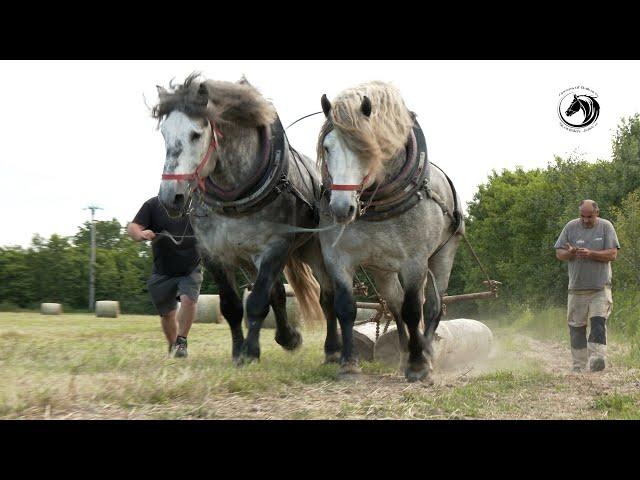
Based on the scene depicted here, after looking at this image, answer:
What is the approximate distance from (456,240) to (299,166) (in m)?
1.59

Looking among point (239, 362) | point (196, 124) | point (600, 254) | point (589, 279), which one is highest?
point (196, 124)

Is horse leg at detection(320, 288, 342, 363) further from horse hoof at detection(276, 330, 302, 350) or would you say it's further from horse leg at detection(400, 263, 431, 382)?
horse leg at detection(400, 263, 431, 382)

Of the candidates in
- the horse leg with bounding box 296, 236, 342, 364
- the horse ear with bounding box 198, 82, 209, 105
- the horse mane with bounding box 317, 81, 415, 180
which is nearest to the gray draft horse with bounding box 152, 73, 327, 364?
the horse ear with bounding box 198, 82, 209, 105

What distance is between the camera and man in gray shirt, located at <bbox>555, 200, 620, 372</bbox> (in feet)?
23.0

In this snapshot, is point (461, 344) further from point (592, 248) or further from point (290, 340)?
point (290, 340)

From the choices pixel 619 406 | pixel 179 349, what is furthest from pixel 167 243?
pixel 619 406

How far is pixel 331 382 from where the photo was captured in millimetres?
5406

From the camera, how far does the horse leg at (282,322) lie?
683 cm

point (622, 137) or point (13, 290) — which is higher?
point (622, 137)

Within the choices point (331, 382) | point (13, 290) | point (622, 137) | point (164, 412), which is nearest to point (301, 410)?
point (164, 412)

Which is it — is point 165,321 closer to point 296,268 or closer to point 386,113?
point 296,268

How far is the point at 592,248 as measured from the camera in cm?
711

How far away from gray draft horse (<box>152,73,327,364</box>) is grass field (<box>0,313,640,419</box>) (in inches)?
27.2

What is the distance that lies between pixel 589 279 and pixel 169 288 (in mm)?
3988
